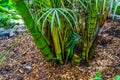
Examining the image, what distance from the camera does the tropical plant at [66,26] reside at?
1275mm

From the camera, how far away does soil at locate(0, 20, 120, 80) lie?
147 cm

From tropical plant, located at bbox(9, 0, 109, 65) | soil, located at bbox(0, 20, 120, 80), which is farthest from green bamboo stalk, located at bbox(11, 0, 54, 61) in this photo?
soil, located at bbox(0, 20, 120, 80)

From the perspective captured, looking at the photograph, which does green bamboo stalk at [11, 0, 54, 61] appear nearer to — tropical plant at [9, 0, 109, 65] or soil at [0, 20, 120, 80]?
tropical plant at [9, 0, 109, 65]

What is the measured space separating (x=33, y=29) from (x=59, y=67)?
313mm

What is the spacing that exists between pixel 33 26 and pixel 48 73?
1.06ft

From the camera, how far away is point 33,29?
1.32 meters

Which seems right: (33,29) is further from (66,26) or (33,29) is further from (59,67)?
(59,67)

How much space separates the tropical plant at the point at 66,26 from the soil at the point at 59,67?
6 cm

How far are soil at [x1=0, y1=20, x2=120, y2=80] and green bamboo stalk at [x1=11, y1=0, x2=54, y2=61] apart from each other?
0.10 meters

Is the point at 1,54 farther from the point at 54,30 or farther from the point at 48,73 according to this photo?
the point at 54,30

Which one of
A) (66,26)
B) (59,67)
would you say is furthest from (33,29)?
(59,67)

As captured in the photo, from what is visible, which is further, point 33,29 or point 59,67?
point 59,67

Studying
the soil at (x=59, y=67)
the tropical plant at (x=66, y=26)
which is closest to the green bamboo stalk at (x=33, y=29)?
the tropical plant at (x=66, y=26)

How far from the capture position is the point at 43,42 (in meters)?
1.39
